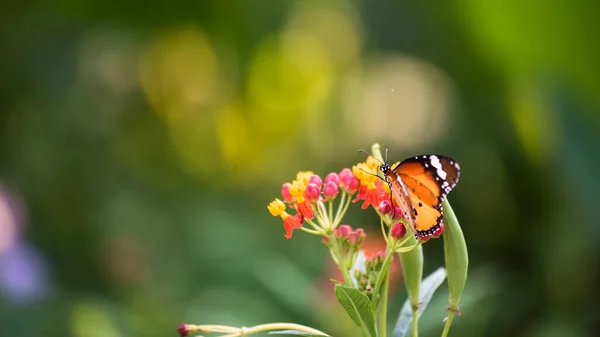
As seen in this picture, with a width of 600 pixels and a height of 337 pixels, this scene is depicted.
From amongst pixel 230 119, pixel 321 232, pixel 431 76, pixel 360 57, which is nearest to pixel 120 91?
pixel 230 119

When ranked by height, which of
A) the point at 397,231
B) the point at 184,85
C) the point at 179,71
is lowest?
the point at 397,231

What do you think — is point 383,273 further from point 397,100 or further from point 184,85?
point 184,85

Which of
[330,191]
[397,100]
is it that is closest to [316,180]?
[330,191]

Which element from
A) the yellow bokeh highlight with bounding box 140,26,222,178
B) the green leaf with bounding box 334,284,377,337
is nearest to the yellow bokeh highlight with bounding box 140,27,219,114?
the yellow bokeh highlight with bounding box 140,26,222,178

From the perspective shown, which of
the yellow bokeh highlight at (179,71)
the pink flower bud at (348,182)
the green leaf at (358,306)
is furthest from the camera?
the yellow bokeh highlight at (179,71)

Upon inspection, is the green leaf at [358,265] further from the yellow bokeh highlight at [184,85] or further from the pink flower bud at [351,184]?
the yellow bokeh highlight at [184,85]

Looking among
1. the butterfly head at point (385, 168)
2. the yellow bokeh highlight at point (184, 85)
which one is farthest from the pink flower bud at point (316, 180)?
the yellow bokeh highlight at point (184, 85)

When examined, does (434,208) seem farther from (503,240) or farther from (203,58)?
(203,58)
